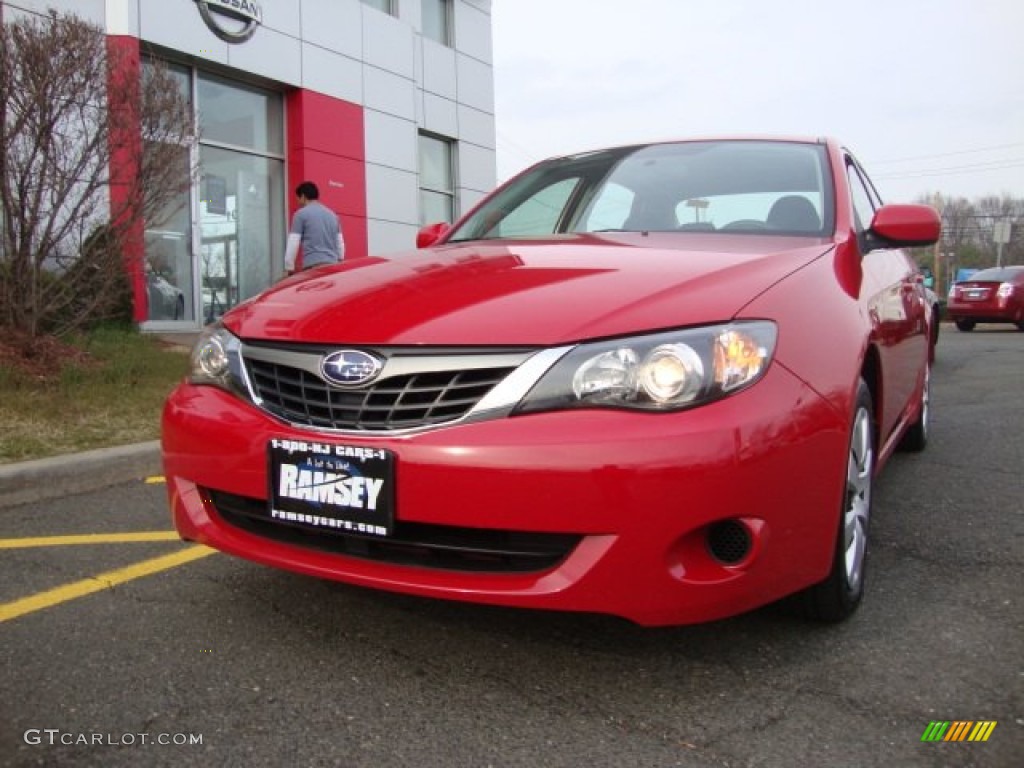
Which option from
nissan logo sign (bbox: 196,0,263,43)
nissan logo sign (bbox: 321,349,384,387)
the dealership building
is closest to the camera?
nissan logo sign (bbox: 321,349,384,387)

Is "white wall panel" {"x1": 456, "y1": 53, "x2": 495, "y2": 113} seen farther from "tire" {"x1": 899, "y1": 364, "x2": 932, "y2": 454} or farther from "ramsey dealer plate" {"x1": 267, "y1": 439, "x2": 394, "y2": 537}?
"ramsey dealer plate" {"x1": 267, "y1": 439, "x2": 394, "y2": 537}

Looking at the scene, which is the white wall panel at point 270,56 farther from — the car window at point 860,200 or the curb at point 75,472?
the car window at point 860,200

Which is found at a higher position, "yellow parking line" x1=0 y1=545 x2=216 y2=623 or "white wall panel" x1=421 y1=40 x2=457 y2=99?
"white wall panel" x1=421 y1=40 x2=457 y2=99

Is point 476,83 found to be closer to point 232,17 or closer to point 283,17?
point 283,17

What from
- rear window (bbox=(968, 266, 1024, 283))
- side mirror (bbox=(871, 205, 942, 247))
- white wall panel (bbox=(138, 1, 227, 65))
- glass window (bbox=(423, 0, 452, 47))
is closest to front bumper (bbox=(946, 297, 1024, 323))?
rear window (bbox=(968, 266, 1024, 283))

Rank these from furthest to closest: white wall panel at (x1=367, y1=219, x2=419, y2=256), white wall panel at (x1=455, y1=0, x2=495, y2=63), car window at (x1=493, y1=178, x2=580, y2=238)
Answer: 1. white wall panel at (x1=455, y1=0, x2=495, y2=63)
2. white wall panel at (x1=367, y1=219, x2=419, y2=256)
3. car window at (x1=493, y1=178, x2=580, y2=238)

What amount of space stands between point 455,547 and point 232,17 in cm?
1061

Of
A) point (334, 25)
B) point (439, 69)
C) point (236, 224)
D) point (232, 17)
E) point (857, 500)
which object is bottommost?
point (857, 500)

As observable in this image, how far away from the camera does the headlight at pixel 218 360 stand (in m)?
2.26

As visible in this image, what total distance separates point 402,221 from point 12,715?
39.5 feet

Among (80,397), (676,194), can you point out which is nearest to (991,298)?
(676,194)

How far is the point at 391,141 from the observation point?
13227 mm

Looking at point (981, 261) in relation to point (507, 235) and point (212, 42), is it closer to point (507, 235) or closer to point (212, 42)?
point (212, 42)

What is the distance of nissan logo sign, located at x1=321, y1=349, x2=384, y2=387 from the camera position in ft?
6.48
